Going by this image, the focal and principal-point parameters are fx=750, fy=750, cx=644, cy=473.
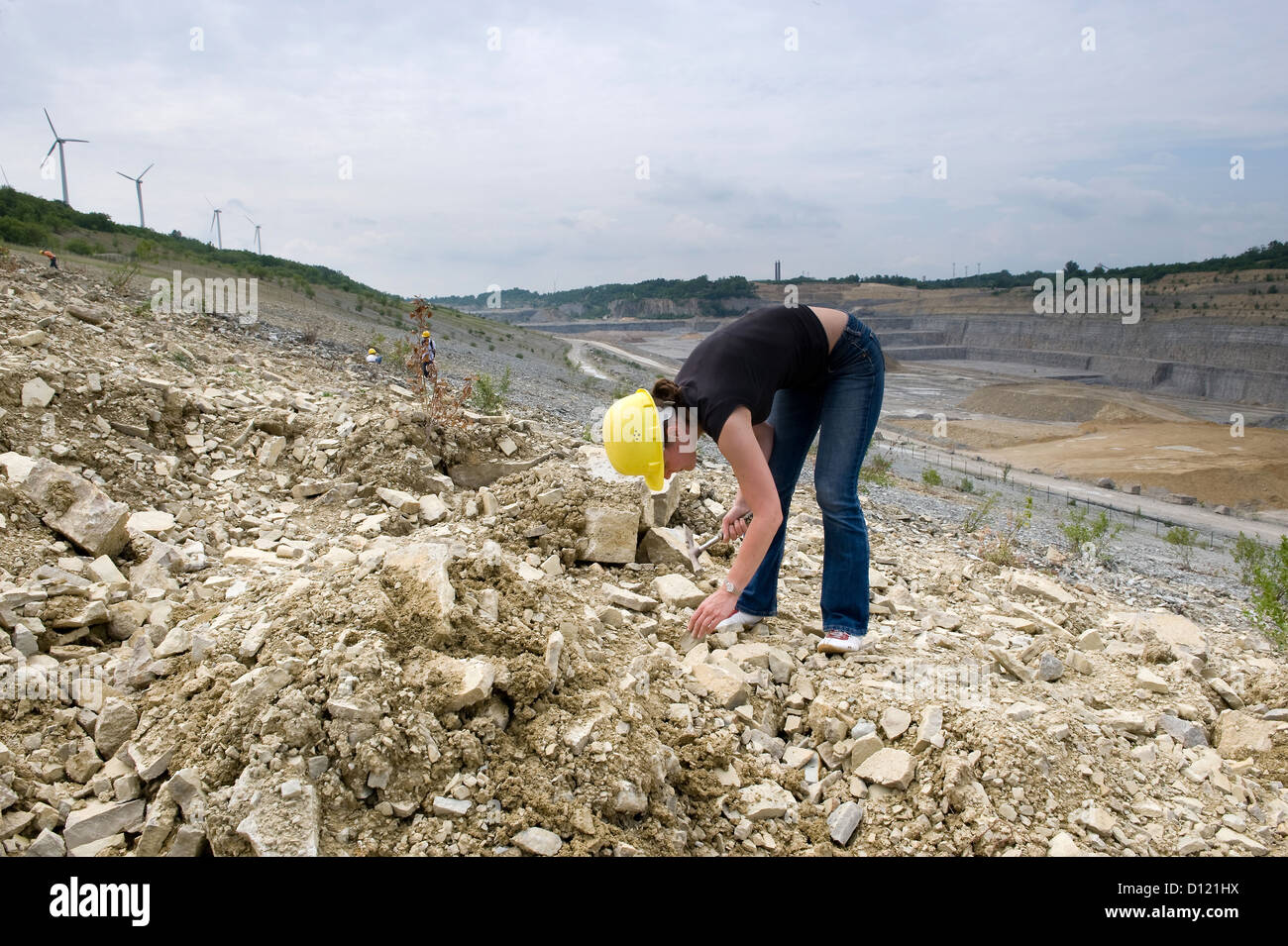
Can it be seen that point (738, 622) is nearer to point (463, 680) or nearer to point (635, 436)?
point (635, 436)

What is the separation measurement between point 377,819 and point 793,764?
143 cm

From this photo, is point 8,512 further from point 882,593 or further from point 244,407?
point 882,593

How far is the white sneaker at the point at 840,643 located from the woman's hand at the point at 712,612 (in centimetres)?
65

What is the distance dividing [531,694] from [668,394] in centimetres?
113

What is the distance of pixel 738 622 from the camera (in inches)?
136

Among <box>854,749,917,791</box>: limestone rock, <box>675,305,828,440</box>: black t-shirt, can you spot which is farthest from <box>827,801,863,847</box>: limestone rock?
<box>675,305,828,440</box>: black t-shirt

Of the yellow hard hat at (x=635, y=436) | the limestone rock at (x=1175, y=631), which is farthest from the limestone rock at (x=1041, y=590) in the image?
the yellow hard hat at (x=635, y=436)

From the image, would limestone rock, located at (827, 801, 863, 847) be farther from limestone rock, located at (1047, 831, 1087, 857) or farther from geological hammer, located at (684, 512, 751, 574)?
geological hammer, located at (684, 512, 751, 574)

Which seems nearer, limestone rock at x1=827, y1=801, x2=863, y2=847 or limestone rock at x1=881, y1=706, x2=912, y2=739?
limestone rock at x1=827, y1=801, x2=863, y2=847

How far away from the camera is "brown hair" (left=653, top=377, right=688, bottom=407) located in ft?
8.73

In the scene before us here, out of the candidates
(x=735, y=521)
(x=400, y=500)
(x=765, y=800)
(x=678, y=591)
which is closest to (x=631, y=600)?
(x=678, y=591)

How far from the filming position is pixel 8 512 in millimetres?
3463

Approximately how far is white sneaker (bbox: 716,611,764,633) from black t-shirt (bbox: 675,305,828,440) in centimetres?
108

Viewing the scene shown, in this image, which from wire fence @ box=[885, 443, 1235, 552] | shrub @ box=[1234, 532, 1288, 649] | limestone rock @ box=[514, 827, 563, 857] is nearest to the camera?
limestone rock @ box=[514, 827, 563, 857]
